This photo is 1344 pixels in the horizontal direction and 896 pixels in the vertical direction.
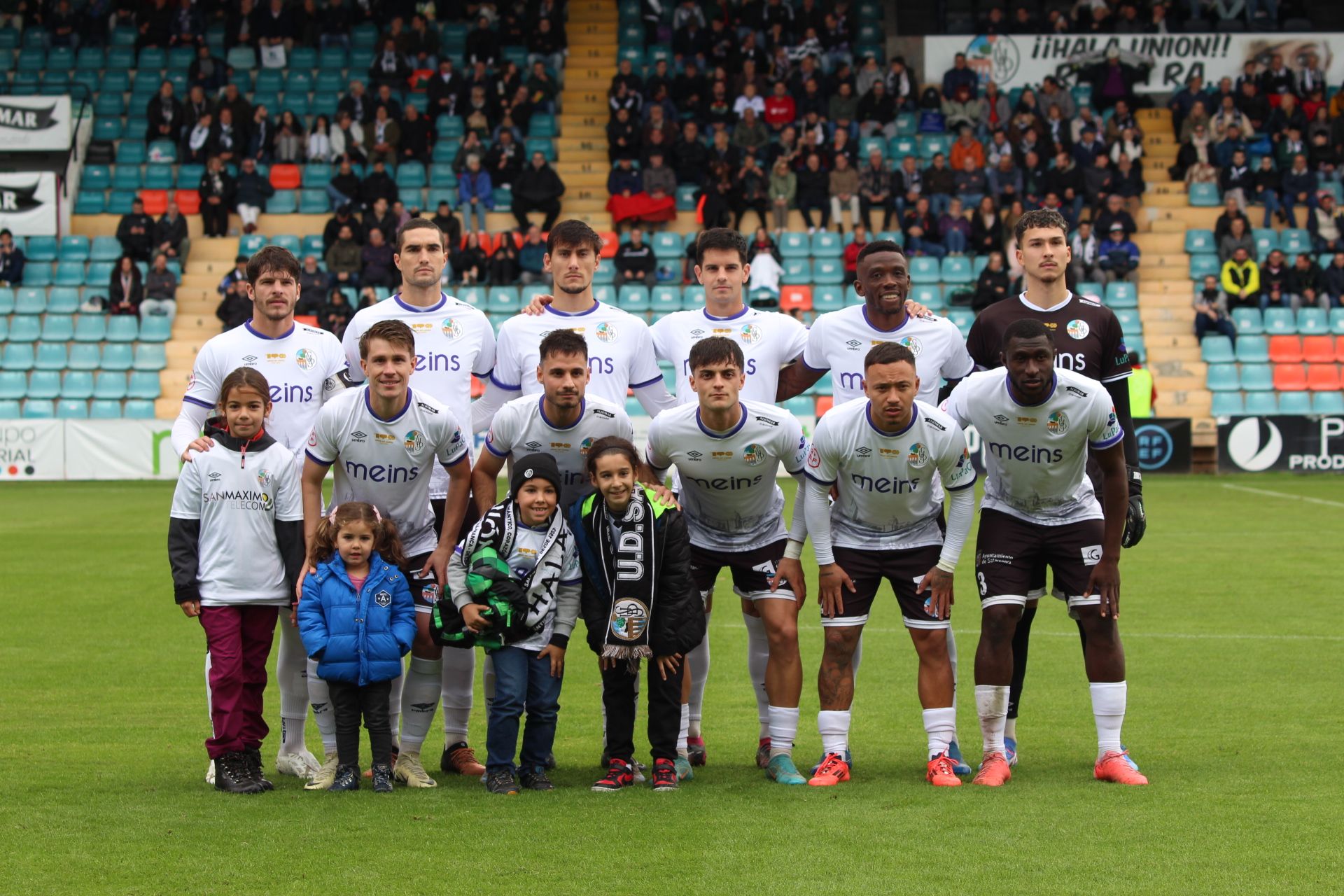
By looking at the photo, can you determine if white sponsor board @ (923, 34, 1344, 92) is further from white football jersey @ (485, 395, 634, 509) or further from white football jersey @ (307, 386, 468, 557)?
white football jersey @ (307, 386, 468, 557)

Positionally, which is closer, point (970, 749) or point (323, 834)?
point (323, 834)

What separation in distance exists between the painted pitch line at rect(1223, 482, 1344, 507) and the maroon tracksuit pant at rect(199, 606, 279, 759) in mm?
15268

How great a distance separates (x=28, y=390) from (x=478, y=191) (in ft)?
28.1

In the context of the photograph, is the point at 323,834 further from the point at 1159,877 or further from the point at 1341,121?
the point at 1341,121

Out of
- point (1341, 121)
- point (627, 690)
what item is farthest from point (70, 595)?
point (1341, 121)

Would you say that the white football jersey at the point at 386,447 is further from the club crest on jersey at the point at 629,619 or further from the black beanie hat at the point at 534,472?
the club crest on jersey at the point at 629,619

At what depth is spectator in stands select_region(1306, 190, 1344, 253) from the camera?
1051 inches

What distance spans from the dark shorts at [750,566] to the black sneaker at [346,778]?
1.67 meters

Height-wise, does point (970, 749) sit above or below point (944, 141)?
below

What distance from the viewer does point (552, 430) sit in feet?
21.2

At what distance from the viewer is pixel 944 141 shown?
1147 inches

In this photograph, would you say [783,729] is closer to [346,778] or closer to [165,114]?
[346,778]

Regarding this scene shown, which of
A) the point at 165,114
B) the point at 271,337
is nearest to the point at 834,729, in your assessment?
the point at 271,337

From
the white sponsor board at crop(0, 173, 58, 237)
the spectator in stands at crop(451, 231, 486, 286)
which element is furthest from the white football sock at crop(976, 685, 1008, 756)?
the white sponsor board at crop(0, 173, 58, 237)
